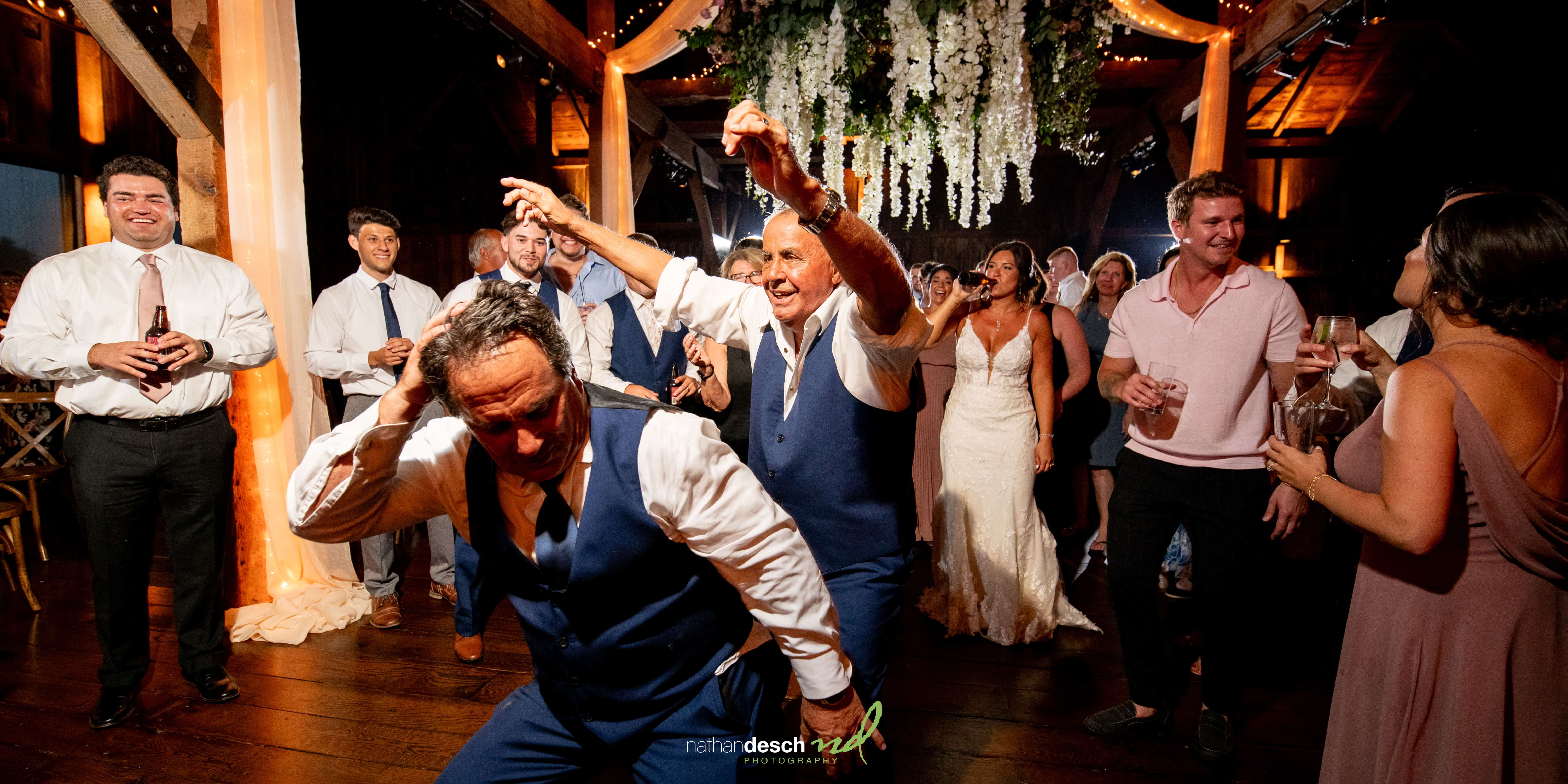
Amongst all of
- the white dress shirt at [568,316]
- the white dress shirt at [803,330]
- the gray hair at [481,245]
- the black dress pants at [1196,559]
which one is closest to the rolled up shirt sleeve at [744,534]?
the white dress shirt at [803,330]

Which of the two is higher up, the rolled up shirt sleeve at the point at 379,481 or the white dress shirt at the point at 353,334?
the white dress shirt at the point at 353,334

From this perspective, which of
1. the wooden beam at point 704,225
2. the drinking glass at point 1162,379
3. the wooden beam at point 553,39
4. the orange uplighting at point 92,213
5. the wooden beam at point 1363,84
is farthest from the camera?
the wooden beam at point 704,225

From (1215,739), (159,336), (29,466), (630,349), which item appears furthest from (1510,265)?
(29,466)

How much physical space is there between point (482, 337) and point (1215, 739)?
250cm

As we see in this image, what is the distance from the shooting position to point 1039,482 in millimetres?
5172

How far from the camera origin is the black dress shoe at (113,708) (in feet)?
8.23

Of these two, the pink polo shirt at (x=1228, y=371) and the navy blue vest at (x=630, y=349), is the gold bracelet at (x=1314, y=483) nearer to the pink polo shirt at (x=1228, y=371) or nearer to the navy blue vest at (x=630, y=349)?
the pink polo shirt at (x=1228, y=371)

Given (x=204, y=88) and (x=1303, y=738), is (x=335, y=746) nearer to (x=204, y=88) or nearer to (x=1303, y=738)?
(x=204, y=88)

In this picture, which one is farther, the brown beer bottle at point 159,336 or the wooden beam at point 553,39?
the wooden beam at point 553,39

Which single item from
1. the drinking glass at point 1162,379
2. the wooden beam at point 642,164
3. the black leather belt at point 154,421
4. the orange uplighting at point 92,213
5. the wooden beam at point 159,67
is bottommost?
the black leather belt at point 154,421

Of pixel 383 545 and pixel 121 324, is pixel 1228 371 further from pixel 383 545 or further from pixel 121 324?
pixel 121 324

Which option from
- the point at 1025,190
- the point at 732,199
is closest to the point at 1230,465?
the point at 1025,190

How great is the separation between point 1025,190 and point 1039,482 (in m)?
2.02

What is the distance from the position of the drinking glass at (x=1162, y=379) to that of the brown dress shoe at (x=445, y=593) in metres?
3.25
